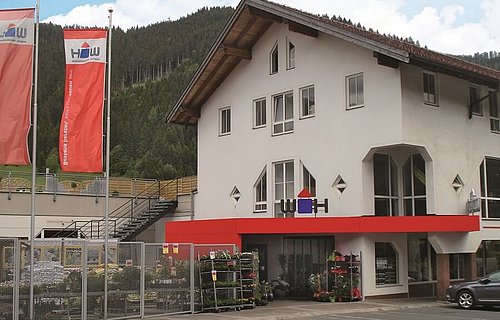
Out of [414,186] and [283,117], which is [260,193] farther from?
[414,186]

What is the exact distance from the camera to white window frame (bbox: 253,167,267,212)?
28219 mm

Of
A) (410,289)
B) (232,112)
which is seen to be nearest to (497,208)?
(410,289)

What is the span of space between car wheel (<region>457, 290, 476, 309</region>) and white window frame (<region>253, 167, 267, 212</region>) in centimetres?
923

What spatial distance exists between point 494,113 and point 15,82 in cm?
1916

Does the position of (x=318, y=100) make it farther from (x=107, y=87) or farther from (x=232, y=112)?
(x=107, y=87)

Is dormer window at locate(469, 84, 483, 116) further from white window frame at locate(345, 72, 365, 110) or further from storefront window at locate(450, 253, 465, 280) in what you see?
storefront window at locate(450, 253, 465, 280)

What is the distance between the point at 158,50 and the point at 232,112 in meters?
115

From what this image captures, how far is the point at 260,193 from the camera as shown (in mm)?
28531

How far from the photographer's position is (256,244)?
25734 mm

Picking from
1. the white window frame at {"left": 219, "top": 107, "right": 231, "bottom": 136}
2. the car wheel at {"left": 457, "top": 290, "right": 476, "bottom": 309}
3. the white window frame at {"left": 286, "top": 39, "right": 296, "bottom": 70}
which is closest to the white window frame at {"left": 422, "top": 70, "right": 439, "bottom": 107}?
the white window frame at {"left": 286, "top": 39, "right": 296, "bottom": 70}

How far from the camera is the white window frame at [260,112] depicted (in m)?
28.8

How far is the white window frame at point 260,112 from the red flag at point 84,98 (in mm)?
12021

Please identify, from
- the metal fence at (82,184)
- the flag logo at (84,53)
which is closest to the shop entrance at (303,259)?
the metal fence at (82,184)

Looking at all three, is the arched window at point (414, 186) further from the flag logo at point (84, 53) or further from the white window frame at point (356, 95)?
the flag logo at point (84, 53)
